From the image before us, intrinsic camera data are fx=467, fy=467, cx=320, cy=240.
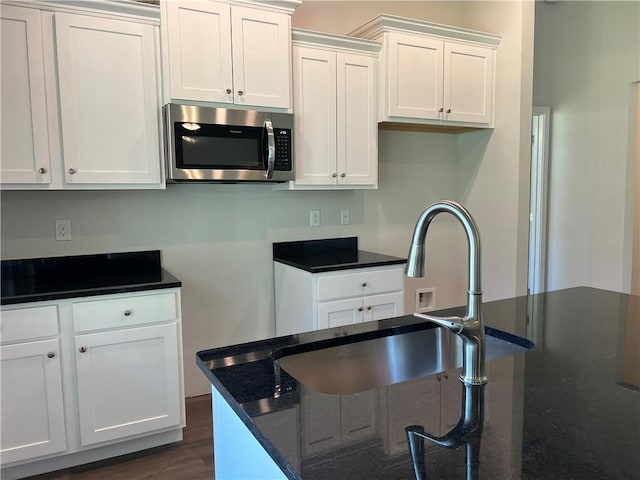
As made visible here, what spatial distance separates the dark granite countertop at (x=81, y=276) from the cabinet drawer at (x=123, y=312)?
0.17ft

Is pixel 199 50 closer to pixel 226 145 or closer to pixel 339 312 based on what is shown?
pixel 226 145

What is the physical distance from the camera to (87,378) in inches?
84.5

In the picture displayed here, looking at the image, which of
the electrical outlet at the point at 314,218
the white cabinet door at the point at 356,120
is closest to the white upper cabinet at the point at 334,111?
the white cabinet door at the point at 356,120

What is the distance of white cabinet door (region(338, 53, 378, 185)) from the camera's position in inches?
115

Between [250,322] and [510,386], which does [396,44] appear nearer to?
[250,322]

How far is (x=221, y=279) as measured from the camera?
3006 mm

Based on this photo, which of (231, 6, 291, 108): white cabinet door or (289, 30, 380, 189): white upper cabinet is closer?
(231, 6, 291, 108): white cabinet door

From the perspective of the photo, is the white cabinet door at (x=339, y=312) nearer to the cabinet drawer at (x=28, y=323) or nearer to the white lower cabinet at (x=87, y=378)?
the white lower cabinet at (x=87, y=378)

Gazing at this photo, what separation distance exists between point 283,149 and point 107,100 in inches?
36.9

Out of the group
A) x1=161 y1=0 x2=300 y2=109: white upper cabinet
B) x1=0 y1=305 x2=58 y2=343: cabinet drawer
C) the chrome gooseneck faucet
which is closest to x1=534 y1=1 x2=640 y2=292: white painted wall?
x1=161 y1=0 x2=300 y2=109: white upper cabinet

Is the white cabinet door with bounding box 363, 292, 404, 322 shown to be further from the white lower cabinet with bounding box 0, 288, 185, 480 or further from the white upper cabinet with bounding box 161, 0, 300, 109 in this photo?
the white upper cabinet with bounding box 161, 0, 300, 109

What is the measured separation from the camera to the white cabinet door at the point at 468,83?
126 inches

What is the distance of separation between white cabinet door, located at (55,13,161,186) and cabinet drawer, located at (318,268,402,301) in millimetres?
1090

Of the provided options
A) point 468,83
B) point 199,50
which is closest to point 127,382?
point 199,50
